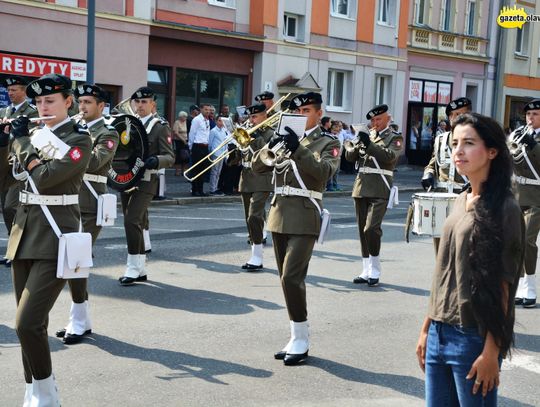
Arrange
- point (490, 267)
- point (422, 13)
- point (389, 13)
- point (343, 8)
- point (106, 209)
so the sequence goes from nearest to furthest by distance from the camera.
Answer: point (490, 267)
point (106, 209)
point (343, 8)
point (389, 13)
point (422, 13)

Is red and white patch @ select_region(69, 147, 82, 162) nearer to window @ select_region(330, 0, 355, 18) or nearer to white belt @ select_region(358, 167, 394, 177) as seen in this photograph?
white belt @ select_region(358, 167, 394, 177)

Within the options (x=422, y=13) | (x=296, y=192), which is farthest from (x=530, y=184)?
(x=422, y=13)

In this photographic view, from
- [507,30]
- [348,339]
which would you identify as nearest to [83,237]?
[348,339]

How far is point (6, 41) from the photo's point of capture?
70.0 ft

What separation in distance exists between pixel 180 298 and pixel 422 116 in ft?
93.7

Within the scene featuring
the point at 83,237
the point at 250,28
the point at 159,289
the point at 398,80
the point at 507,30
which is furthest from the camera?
the point at 507,30

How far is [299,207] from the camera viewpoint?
286 inches

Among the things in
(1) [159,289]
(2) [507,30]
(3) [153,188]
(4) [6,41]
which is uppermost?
(2) [507,30]

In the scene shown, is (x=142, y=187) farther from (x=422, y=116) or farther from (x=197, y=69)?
(x=422, y=116)

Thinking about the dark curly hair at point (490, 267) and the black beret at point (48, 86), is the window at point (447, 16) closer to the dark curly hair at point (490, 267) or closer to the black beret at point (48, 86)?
the black beret at point (48, 86)

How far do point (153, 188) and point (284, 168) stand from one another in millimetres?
2980

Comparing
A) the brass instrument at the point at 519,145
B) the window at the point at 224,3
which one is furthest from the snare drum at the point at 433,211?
the window at the point at 224,3

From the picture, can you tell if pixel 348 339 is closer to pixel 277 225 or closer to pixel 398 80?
pixel 277 225

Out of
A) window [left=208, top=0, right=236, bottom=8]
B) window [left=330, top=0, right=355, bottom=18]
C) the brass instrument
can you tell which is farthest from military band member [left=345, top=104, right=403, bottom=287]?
A: window [left=330, top=0, right=355, bottom=18]
